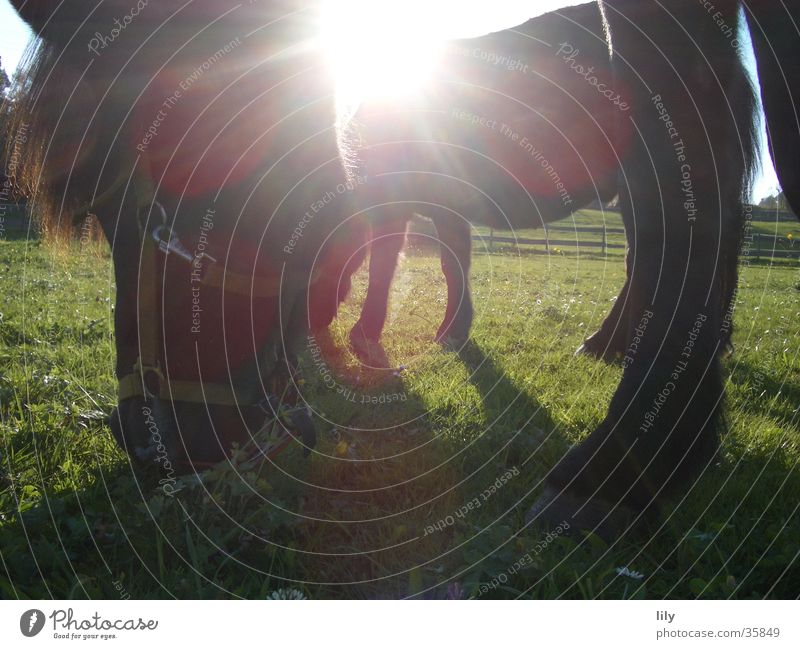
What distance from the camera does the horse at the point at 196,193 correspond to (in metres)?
1.94

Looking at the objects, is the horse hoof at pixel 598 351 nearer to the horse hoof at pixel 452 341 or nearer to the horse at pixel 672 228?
the horse hoof at pixel 452 341

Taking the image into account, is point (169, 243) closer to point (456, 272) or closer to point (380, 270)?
point (380, 270)

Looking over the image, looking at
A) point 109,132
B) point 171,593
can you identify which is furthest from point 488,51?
point 171,593

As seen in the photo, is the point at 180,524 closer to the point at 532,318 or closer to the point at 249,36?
the point at 249,36

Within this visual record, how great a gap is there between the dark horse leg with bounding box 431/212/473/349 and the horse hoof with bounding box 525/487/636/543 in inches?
121

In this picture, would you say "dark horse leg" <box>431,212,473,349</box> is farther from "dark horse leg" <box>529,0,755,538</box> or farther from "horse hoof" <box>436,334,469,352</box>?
"dark horse leg" <box>529,0,755,538</box>

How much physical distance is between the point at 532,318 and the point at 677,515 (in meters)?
4.33

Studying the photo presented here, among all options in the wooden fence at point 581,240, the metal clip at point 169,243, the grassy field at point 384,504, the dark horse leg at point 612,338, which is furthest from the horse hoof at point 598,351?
the wooden fence at point 581,240

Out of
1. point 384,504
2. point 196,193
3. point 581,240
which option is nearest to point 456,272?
point 384,504

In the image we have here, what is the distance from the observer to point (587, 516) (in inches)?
84.9

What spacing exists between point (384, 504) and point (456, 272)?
3.43m

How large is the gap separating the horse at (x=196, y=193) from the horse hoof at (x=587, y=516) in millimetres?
932

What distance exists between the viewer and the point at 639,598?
72.6 inches

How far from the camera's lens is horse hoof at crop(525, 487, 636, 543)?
215 cm
